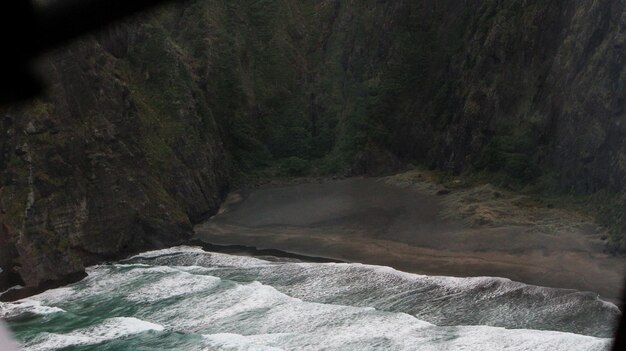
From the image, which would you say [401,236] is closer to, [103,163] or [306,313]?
[306,313]

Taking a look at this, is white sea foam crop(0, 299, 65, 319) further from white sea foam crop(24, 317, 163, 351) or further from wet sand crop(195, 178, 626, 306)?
wet sand crop(195, 178, 626, 306)

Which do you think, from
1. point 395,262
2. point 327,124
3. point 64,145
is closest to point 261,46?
point 327,124

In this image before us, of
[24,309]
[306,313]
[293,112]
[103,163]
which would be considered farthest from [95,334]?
[293,112]

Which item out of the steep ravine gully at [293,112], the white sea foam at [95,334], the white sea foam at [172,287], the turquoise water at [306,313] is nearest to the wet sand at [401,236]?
the turquoise water at [306,313]

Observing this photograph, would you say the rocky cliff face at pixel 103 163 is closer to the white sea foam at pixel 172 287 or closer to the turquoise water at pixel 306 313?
the turquoise water at pixel 306 313

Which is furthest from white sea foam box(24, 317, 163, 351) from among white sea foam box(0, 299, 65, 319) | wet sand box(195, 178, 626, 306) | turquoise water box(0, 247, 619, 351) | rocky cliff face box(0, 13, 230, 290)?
wet sand box(195, 178, 626, 306)

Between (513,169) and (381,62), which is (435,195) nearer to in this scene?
(513,169)
